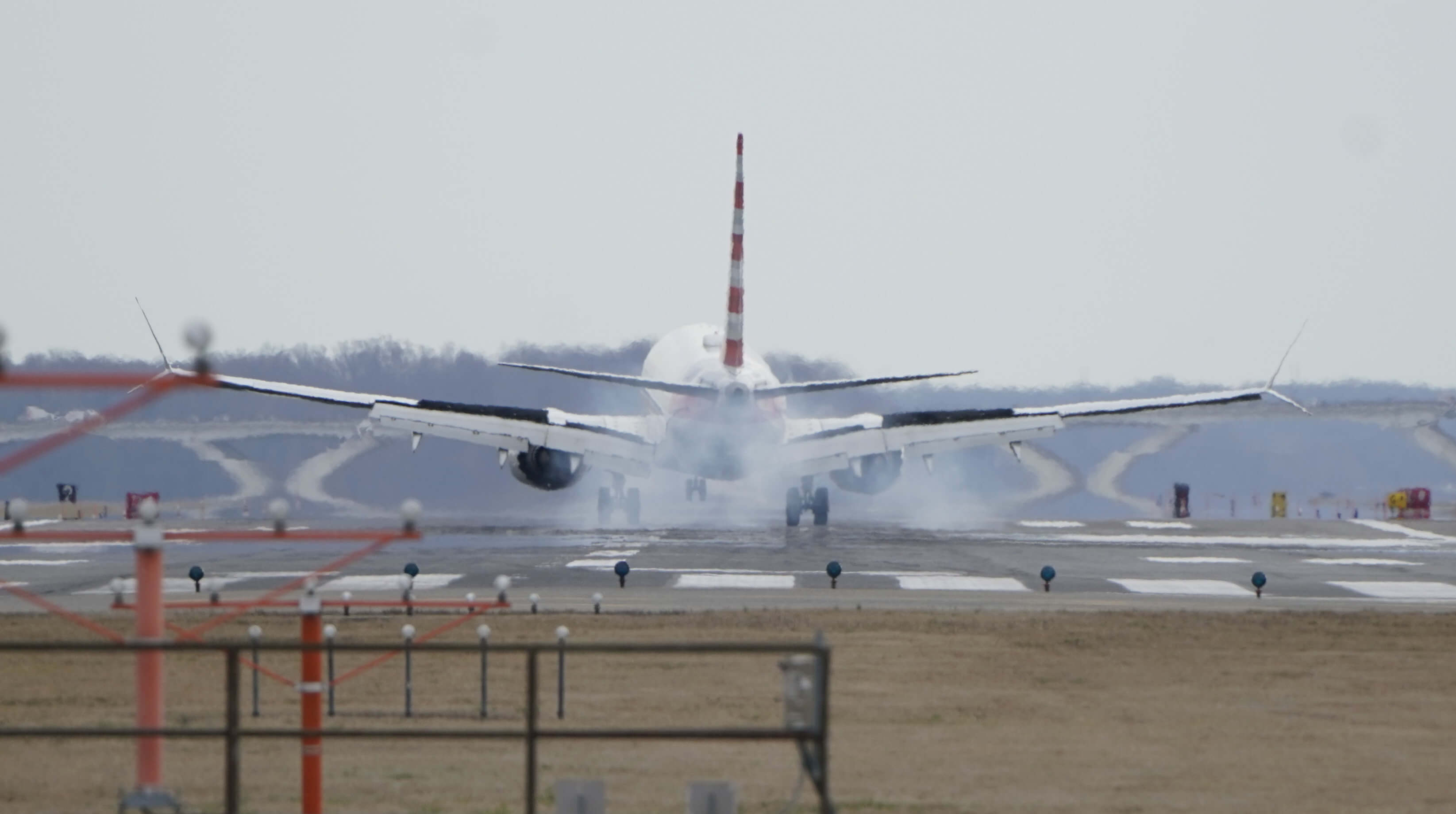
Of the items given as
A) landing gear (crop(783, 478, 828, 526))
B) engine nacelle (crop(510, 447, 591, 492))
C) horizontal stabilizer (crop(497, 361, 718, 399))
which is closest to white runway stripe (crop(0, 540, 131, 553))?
engine nacelle (crop(510, 447, 591, 492))

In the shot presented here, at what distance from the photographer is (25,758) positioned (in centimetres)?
1595

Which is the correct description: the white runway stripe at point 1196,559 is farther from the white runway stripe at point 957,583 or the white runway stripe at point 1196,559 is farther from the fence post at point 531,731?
the fence post at point 531,731

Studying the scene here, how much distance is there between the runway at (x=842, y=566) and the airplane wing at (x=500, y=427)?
2.39m

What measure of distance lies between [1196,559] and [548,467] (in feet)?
63.9

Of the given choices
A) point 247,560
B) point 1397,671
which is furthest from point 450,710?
point 247,560

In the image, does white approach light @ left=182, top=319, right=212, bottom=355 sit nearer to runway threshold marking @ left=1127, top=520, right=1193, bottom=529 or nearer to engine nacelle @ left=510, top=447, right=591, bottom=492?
engine nacelle @ left=510, top=447, right=591, bottom=492

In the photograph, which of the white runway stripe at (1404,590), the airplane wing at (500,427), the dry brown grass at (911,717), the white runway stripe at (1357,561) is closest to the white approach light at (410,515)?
the dry brown grass at (911,717)

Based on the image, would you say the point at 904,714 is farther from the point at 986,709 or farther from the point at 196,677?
the point at 196,677

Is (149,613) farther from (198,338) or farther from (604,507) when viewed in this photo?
(604,507)

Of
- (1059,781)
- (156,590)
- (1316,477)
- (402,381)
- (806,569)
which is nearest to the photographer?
(156,590)

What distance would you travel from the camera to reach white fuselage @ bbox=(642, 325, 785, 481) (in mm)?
52438

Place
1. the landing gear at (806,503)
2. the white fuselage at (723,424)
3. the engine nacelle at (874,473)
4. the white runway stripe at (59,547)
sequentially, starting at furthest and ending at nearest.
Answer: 1. the landing gear at (806,503)
2. the engine nacelle at (874,473)
3. the white fuselage at (723,424)
4. the white runway stripe at (59,547)

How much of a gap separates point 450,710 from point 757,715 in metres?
3.12

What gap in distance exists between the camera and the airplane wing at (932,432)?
5525cm
